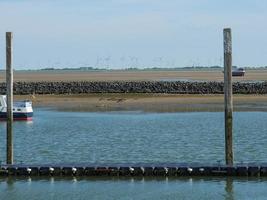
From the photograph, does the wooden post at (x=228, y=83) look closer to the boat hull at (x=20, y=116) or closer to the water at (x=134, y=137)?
the water at (x=134, y=137)

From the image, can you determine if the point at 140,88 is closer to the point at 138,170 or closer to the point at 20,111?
the point at 20,111

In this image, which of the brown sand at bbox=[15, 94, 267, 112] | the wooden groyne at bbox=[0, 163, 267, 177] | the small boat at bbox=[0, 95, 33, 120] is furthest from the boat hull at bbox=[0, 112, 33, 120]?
the wooden groyne at bbox=[0, 163, 267, 177]

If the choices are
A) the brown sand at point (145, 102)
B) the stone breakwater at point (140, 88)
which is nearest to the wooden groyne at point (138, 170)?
the brown sand at point (145, 102)

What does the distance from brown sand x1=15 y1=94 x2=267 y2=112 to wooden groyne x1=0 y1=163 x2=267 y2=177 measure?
3782 centimetres

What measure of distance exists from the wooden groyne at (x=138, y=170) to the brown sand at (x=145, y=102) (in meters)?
37.8

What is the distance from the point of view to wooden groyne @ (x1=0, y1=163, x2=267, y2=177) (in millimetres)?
26906

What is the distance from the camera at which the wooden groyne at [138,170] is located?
26.9 metres

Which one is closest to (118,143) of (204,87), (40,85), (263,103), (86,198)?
(86,198)

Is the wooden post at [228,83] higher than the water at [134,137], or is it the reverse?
the wooden post at [228,83]

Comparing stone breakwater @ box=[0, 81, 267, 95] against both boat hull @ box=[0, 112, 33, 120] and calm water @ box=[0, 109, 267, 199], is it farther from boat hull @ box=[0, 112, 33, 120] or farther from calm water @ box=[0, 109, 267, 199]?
boat hull @ box=[0, 112, 33, 120]

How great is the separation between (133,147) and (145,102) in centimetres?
3502

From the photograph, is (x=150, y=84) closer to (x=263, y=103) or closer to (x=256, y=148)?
(x=263, y=103)

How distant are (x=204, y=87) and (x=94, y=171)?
2199 inches

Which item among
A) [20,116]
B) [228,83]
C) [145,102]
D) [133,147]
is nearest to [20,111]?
[20,116]
